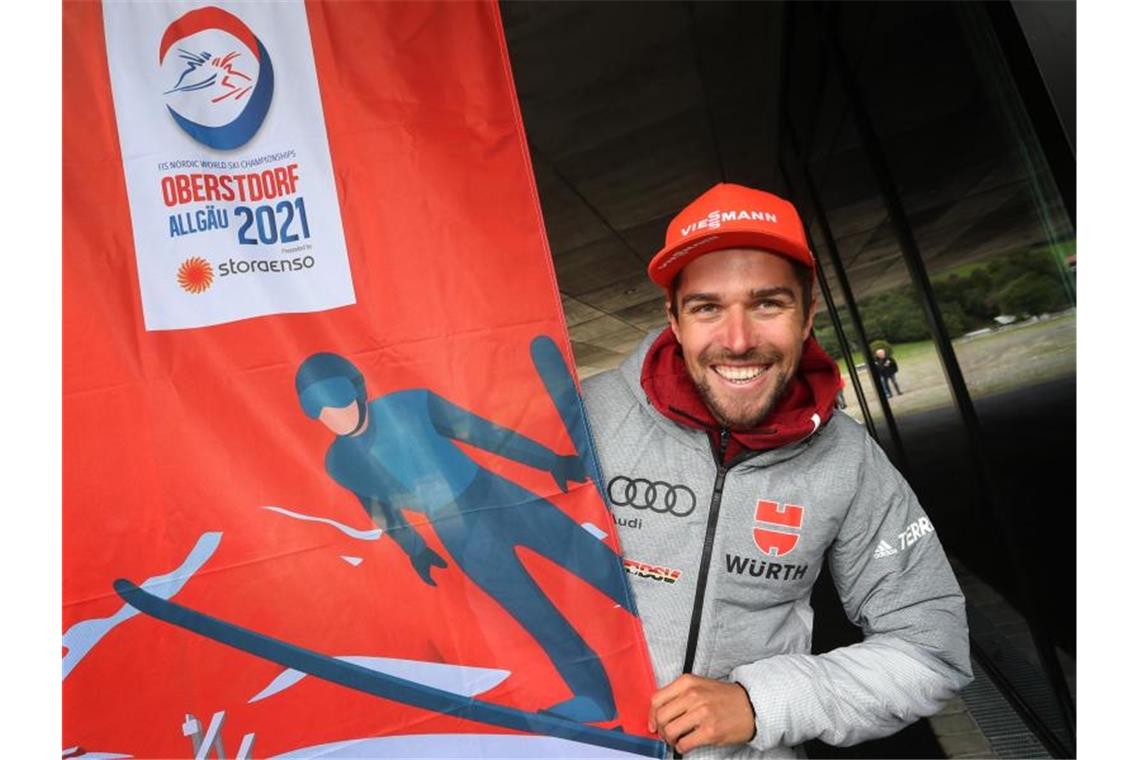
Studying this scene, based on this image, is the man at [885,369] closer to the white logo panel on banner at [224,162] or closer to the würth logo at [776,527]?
the würth logo at [776,527]

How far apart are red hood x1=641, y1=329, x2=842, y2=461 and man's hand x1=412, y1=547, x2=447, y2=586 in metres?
0.50

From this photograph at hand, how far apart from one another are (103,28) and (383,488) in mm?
1012

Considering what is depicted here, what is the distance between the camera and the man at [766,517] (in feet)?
Result: 4.58

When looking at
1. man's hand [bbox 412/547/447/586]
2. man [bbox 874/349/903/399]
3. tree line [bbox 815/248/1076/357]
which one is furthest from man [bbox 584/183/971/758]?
man [bbox 874/349/903/399]

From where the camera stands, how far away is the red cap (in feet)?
4.62

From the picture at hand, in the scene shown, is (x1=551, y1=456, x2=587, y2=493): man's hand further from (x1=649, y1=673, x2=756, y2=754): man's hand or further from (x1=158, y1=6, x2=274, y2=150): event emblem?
(x1=158, y1=6, x2=274, y2=150): event emblem

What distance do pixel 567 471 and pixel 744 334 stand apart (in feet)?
1.40

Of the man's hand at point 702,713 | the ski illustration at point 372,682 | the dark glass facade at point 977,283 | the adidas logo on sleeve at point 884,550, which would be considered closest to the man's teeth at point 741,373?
the adidas logo on sleeve at point 884,550

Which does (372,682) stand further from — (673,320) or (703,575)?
(673,320)

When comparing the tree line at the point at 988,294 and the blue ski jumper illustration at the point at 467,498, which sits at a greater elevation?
the tree line at the point at 988,294

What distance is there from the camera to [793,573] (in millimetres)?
1442

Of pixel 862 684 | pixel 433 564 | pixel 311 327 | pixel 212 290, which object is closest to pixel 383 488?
pixel 433 564

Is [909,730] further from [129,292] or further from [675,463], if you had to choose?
[129,292]

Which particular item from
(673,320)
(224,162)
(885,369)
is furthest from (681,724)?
(885,369)
